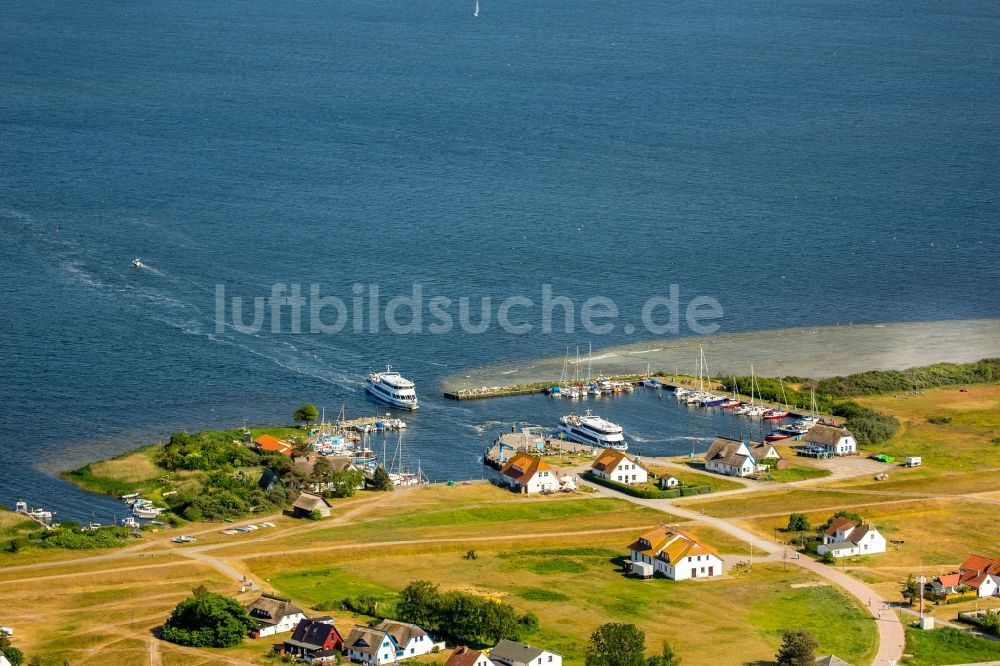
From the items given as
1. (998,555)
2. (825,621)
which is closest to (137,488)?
(825,621)

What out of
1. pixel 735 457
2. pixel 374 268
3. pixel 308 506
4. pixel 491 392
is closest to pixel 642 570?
pixel 308 506

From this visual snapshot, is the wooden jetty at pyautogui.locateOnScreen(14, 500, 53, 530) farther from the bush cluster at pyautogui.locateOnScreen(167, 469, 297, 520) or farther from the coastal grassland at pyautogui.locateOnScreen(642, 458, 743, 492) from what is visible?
the coastal grassland at pyautogui.locateOnScreen(642, 458, 743, 492)

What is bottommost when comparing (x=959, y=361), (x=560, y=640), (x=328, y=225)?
(x=560, y=640)

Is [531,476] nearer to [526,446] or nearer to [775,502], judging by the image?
[526,446]

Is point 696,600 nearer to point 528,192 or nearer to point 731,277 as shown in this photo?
point 731,277

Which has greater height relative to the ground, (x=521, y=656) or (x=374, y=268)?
(x=374, y=268)

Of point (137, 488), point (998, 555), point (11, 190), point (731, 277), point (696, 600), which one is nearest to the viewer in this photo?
point (696, 600)

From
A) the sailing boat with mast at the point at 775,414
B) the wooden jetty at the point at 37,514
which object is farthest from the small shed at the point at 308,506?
the sailing boat with mast at the point at 775,414
